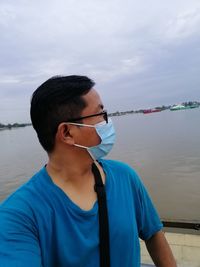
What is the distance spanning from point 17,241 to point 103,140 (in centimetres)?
65

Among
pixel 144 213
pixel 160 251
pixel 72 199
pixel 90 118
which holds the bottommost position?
pixel 160 251

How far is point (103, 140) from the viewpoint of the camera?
163cm

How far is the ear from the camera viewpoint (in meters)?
1.48

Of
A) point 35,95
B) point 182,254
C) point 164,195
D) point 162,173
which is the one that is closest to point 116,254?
point 35,95

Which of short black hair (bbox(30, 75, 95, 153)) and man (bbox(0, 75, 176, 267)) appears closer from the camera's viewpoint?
man (bbox(0, 75, 176, 267))

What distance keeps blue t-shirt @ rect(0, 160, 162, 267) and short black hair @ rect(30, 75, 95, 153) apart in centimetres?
20

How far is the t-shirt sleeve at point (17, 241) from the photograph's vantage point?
117 centimetres

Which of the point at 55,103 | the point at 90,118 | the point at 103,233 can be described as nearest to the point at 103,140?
the point at 90,118

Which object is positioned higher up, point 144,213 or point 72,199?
point 72,199

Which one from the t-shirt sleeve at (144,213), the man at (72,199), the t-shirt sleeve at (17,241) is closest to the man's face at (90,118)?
the man at (72,199)

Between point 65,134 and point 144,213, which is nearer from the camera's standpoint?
point 65,134

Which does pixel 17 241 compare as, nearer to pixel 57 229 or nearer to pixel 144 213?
pixel 57 229

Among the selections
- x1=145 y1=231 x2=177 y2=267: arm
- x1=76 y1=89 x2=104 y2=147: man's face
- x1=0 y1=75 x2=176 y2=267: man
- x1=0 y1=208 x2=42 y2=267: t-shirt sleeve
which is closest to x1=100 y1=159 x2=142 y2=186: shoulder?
x1=0 y1=75 x2=176 y2=267: man

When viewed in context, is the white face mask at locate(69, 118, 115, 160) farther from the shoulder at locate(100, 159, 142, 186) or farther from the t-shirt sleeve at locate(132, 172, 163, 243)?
the t-shirt sleeve at locate(132, 172, 163, 243)
